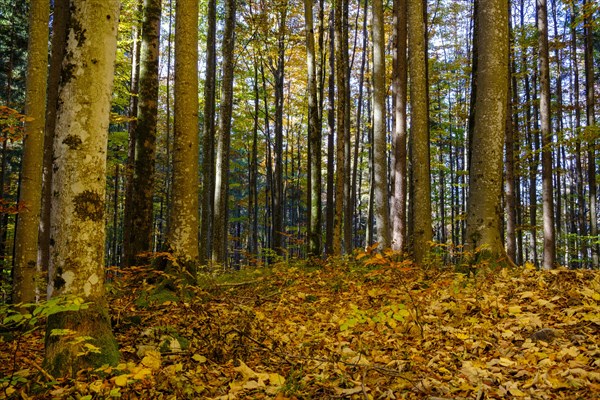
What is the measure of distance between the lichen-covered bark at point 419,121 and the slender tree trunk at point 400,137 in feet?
3.11

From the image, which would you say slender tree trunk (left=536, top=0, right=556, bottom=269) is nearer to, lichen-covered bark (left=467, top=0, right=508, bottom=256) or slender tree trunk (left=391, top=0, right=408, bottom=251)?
slender tree trunk (left=391, top=0, right=408, bottom=251)

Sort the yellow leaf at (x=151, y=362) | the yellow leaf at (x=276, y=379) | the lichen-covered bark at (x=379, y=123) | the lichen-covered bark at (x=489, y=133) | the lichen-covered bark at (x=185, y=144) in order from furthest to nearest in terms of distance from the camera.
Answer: the lichen-covered bark at (x=379, y=123) < the lichen-covered bark at (x=489, y=133) < the lichen-covered bark at (x=185, y=144) < the yellow leaf at (x=151, y=362) < the yellow leaf at (x=276, y=379)

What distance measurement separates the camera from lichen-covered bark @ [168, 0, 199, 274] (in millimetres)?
6199

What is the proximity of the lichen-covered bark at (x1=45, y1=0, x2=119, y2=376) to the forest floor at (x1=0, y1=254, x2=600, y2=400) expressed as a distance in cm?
42

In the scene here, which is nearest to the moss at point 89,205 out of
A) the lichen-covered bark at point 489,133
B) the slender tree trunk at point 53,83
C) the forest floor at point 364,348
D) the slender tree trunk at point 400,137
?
the forest floor at point 364,348

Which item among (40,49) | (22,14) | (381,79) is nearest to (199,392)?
(40,49)

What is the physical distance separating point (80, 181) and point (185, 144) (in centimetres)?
305

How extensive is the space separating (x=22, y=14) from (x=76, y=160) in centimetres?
2245

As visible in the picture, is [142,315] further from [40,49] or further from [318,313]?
[40,49]

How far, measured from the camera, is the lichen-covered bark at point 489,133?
6.42 m

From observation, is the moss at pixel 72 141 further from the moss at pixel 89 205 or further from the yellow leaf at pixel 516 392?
A: the yellow leaf at pixel 516 392

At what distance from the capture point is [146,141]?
7.61m

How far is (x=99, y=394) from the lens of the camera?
303 centimetres

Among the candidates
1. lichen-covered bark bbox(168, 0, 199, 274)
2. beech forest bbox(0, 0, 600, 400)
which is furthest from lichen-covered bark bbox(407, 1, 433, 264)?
lichen-covered bark bbox(168, 0, 199, 274)
